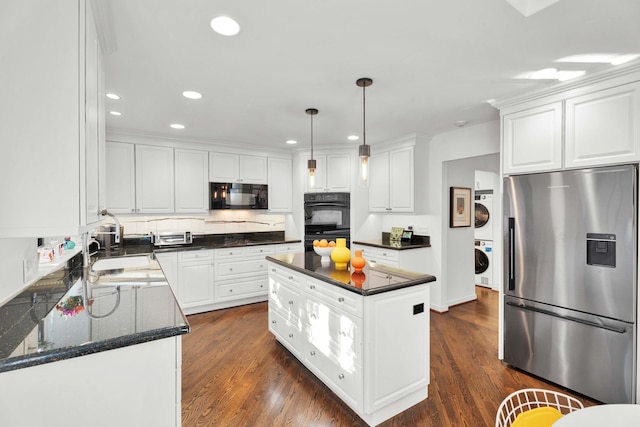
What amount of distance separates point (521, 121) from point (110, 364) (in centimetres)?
327

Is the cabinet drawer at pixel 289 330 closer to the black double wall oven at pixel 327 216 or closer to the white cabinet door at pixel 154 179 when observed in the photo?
the black double wall oven at pixel 327 216

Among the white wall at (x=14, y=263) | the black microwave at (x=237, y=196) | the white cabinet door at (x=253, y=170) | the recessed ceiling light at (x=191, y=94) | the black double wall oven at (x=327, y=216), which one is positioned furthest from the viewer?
the black double wall oven at (x=327, y=216)

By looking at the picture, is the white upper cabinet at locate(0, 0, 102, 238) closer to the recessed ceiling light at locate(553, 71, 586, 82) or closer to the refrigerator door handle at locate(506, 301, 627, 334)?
the recessed ceiling light at locate(553, 71, 586, 82)

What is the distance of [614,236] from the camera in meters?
2.15

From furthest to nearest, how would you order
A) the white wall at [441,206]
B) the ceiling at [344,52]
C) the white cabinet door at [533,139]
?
1. the white wall at [441,206]
2. the white cabinet door at [533,139]
3. the ceiling at [344,52]

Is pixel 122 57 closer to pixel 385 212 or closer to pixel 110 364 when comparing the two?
pixel 110 364

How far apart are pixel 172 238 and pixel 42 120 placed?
11.8 ft

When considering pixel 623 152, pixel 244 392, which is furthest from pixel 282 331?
pixel 623 152

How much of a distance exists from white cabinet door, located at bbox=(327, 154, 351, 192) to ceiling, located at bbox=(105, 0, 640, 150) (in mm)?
1560

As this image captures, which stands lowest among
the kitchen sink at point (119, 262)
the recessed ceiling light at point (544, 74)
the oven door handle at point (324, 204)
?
the kitchen sink at point (119, 262)

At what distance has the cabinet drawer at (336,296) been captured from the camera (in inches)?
78.6

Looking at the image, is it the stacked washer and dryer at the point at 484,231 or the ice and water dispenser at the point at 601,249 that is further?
the stacked washer and dryer at the point at 484,231

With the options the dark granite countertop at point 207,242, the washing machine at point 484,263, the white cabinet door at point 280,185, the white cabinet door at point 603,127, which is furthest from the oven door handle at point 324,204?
the white cabinet door at point 603,127

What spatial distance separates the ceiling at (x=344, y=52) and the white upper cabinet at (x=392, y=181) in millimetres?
1079
